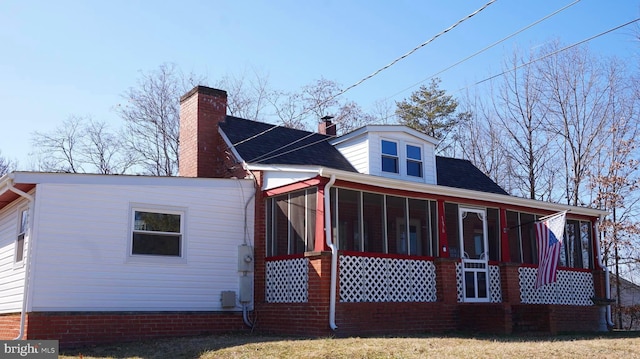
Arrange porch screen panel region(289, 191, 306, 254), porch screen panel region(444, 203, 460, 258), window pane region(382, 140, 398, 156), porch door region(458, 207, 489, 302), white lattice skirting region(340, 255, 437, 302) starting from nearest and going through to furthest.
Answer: white lattice skirting region(340, 255, 437, 302) < porch screen panel region(289, 191, 306, 254) < porch door region(458, 207, 489, 302) < window pane region(382, 140, 398, 156) < porch screen panel region(444, 203, 460, 258)

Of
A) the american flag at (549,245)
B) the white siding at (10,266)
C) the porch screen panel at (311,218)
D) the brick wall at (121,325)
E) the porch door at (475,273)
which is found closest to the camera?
the brick wall at (121,325)

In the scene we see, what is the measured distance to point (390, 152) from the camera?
61.0ft

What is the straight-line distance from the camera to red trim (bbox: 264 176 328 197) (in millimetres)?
13828

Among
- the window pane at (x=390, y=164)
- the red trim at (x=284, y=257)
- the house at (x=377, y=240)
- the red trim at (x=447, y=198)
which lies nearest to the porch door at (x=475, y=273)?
the house at (x=377, y=240)

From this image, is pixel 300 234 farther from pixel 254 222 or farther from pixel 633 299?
pixel 633 299

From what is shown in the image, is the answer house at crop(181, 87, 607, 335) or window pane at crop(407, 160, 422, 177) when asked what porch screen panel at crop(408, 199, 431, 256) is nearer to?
house at crop(181, 87, 607, 335)

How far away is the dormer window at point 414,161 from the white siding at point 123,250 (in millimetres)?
5347

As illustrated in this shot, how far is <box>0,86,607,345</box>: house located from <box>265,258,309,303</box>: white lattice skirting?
0.14 ft

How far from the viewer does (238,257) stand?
15.3m

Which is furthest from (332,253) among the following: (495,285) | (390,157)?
(390,157)

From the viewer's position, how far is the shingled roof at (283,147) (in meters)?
17.5

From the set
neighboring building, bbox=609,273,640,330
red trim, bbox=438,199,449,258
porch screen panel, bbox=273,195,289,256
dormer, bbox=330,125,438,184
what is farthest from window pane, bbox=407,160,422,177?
neighboring building, bbox=609,273,640,330

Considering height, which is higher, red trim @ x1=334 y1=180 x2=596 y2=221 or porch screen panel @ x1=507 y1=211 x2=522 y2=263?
red trim @ x1=334 y1=180 x2=596 y2=221

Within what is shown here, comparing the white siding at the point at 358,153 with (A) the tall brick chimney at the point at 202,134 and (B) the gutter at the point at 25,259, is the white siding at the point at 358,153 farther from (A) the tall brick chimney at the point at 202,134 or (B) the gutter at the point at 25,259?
(B) the gutter at the point at 25,259
